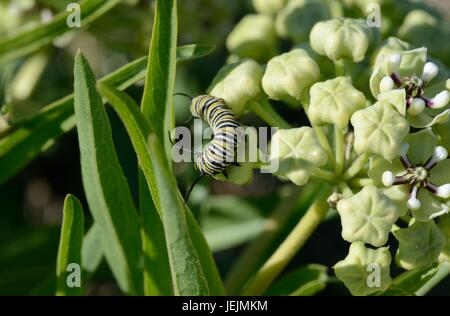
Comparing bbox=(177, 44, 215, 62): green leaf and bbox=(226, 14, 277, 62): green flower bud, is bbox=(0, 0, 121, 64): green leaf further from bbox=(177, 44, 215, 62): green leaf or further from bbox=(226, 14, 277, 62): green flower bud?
bbox=(226, 14, 277, 62): green flower bud

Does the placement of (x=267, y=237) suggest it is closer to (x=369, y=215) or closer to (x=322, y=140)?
(x=322, y=140)

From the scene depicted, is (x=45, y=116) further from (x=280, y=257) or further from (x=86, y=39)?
(x=86, y=39)

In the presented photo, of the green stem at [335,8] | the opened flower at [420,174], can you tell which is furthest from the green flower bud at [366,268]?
the green stem at [335,8]

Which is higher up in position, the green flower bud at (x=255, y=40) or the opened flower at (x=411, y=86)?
the green flower bud at (x=255, y=40)

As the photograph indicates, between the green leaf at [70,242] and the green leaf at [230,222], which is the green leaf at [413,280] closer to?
the green leaf at [70,242]
